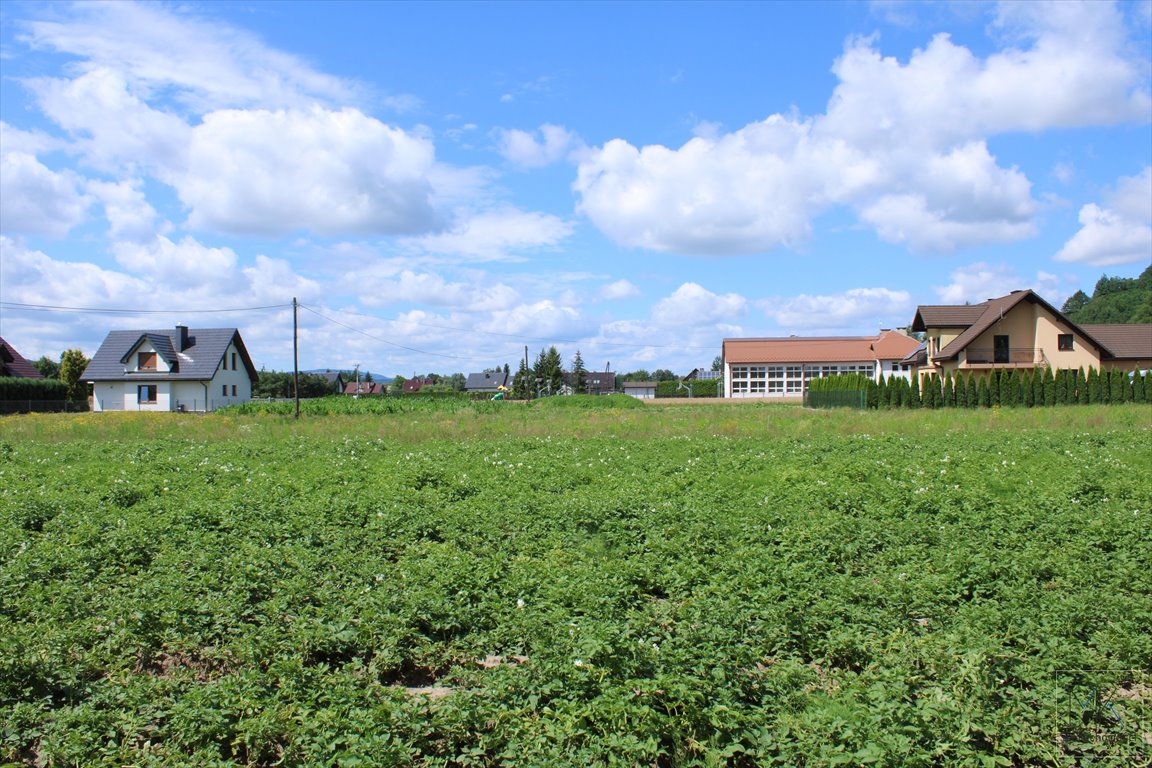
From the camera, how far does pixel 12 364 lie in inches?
2130

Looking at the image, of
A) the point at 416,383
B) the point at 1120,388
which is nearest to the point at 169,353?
the point at 1120,388

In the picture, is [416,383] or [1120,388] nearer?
[1120,388]

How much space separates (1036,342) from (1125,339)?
6.73 m

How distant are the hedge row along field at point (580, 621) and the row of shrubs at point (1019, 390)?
110 feet

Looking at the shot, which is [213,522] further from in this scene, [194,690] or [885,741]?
[885,741]

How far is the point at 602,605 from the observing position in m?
6.00

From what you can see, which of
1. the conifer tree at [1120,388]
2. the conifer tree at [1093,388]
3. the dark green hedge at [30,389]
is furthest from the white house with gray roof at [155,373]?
the conifer tree at [1120,388]

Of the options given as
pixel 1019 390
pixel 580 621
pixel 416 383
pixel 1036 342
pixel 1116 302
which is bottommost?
pixel 580 621

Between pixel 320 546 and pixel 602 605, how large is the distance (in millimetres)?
3851

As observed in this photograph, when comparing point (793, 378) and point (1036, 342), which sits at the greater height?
point (1036, 342)

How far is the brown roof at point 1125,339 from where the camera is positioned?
48.5 m

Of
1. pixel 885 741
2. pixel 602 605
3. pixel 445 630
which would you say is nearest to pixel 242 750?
pixel 445 630

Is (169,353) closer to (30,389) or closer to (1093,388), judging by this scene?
(30,389)

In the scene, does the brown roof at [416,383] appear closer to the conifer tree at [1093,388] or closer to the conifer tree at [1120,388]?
the conifer tree at [1093,388]
